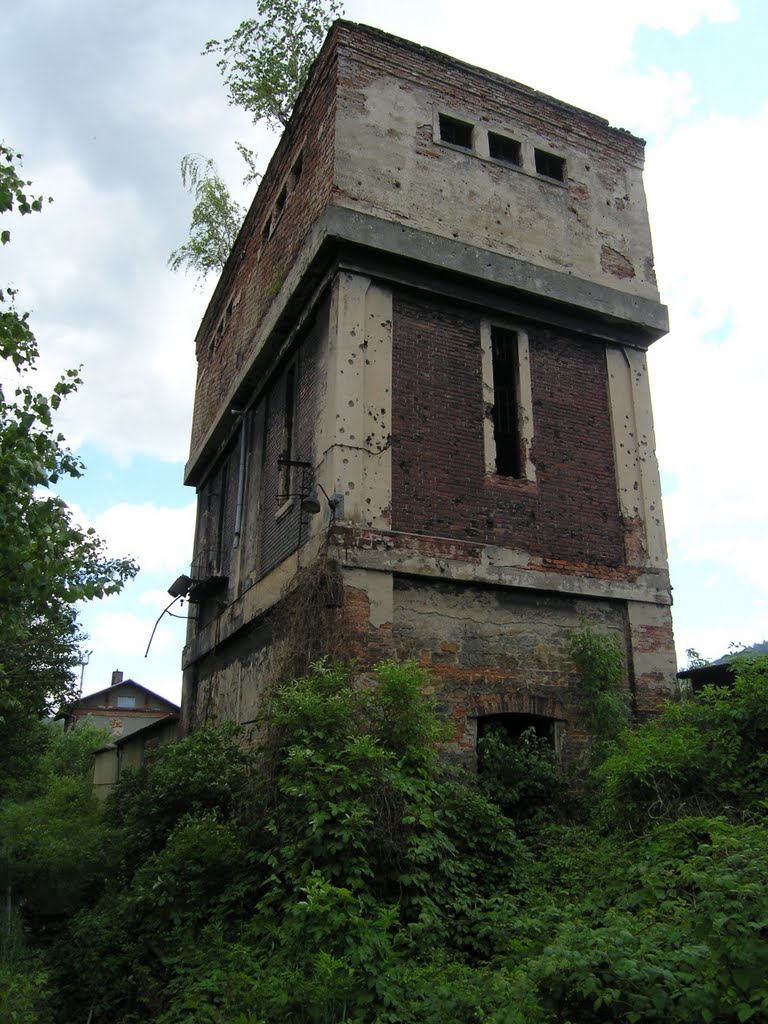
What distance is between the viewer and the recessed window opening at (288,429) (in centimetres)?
1109

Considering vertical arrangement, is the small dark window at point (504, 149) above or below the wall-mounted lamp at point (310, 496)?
above

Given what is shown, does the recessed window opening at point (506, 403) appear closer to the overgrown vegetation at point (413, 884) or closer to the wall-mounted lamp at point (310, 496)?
the wall-mounted lamp at point (310, 496)

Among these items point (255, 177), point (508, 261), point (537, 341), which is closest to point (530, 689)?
point (537, 341)

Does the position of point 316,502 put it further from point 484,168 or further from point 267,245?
point 267,245

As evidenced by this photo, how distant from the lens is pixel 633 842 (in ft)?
22.0

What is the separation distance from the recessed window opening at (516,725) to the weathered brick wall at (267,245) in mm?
6473

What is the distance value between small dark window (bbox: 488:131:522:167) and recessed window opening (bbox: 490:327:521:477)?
2.67m

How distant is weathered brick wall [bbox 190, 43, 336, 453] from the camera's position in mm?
10945

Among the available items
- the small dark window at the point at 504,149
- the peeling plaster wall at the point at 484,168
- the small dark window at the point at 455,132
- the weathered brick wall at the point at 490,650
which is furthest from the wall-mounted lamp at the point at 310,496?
the small dark window at the point at 504,149

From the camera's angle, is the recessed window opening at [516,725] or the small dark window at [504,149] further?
the small dark window at [504,149]

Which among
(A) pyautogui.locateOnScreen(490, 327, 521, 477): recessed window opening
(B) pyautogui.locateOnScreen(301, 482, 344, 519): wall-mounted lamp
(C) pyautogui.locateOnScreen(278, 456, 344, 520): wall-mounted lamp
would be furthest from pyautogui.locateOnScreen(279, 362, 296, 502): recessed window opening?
(A) pyautogui.locateOnScreen(490, 327, 521, 477): recessed window opening

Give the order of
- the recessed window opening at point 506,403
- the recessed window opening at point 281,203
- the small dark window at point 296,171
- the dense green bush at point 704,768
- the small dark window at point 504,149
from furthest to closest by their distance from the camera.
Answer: the recessed window opening at point 281,203 < the small dark window at point 296,171 < the small dark window at point 504,149 < the recessed window opening at point 506,403 < the dense green bush at point 704,768

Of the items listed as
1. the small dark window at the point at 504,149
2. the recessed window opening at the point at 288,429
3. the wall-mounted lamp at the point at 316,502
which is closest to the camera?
the wall-mounted lamp at the point at 316,502

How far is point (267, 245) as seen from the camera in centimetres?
1342
